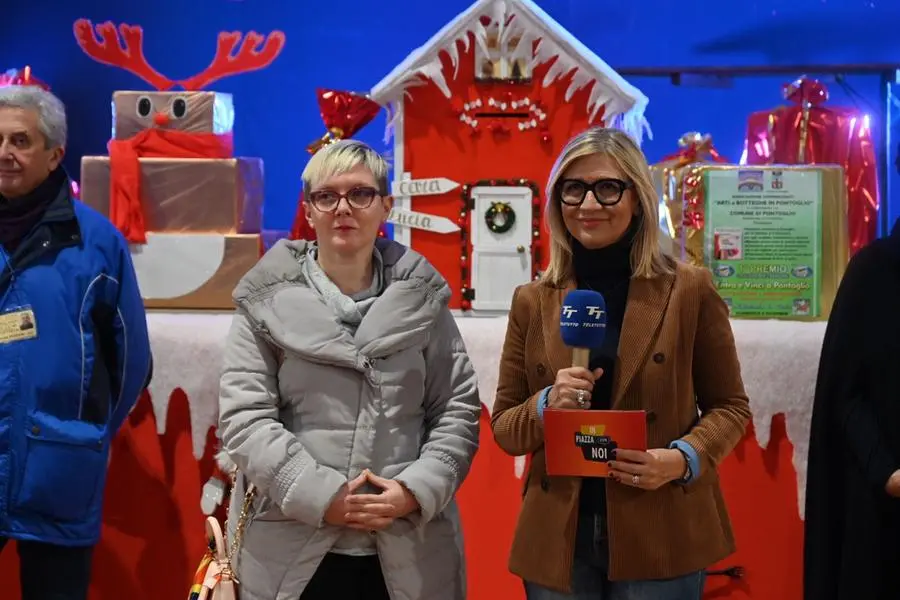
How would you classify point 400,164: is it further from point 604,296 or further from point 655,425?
point 655,425

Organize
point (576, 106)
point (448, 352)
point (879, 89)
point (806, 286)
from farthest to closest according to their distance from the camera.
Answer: point (879, 89) < point (576, 106) < point (806, 286) < point (448, 352)

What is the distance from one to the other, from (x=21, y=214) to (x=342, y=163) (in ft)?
2.84

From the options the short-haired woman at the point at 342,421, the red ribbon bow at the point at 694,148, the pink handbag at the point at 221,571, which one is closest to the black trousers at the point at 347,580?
the short-haired woman at the point at 342,421

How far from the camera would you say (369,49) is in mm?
3857

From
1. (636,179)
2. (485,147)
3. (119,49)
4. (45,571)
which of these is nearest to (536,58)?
(485,147)

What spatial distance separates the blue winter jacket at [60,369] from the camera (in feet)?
6.86

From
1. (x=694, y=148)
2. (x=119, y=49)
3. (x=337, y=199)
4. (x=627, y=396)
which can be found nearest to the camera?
(x=627, y=396)

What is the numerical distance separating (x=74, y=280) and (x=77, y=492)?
474mm

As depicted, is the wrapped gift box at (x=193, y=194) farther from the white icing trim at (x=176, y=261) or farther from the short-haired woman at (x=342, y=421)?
the short-haired woman at (x=342, y=421)

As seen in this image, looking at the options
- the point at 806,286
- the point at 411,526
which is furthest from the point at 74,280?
the point at 806,286

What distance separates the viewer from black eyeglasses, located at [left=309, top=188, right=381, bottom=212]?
70.9 inches

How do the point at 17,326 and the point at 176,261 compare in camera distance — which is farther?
the point at 176,261

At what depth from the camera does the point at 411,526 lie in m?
1.78

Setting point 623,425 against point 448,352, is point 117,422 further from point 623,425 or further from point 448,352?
point 623,425
